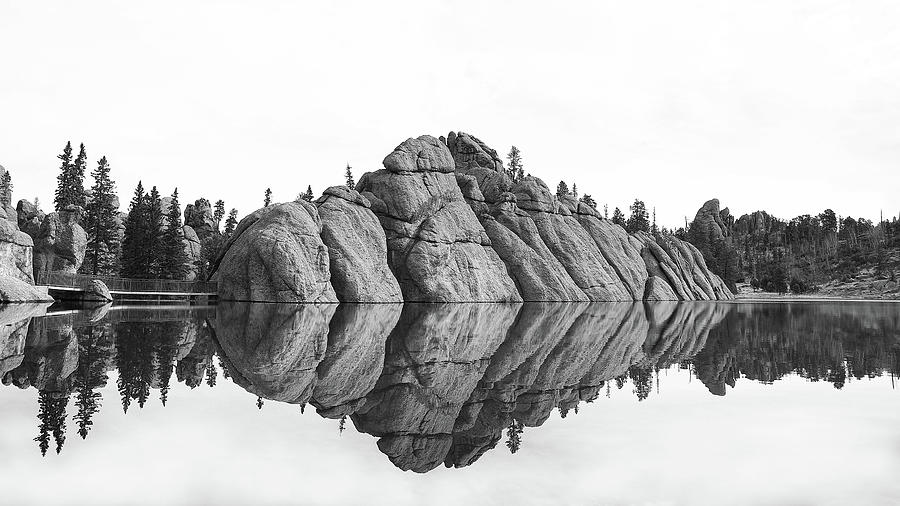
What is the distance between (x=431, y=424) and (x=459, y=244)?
59.9 m

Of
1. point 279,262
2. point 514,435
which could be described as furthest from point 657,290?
point 514,435

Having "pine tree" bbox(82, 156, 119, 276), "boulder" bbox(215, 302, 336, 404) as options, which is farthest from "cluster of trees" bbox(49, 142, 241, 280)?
"boulder" bbox(215, 302, 336, 404)

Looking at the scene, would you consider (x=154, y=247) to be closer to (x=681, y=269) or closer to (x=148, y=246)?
(x=148, y=246)

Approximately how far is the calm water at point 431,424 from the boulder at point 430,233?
41.7 metres

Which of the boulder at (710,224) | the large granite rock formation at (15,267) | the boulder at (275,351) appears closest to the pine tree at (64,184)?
the large granite rock formation at (15,267)

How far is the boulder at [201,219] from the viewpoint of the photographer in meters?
109

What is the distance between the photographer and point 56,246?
69000 mm

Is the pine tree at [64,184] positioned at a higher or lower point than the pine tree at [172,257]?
higher

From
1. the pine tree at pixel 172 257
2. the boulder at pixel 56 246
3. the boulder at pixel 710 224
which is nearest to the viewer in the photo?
the boulder at pixel 56 246

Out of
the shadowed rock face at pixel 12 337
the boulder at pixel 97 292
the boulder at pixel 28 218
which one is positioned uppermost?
the boulder at pixel 28 218

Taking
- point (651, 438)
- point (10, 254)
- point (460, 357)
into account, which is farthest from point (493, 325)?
point (10, 254)

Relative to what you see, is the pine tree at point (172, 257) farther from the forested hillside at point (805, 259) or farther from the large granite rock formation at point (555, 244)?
the forested hillside at point (805, 259)

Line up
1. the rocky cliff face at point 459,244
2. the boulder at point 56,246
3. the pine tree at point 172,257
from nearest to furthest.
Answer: the rocky cliff face at point 459,244, the boulder at point 56,246, the pine tree at point 172,257

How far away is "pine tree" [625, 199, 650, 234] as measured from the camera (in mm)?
146750
